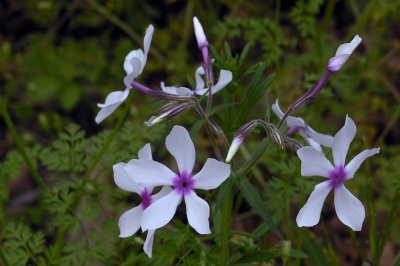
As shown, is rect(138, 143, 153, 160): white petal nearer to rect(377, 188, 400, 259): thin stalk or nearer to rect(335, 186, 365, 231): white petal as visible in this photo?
rect(335, 186, 365, 231): white petal

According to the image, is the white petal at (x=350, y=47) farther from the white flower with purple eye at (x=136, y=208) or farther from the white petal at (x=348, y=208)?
the white flower with purple eye at (x=136, y=208)

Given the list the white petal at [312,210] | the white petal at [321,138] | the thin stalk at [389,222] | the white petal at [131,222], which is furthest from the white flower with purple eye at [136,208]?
the thin stalk at [389,222]

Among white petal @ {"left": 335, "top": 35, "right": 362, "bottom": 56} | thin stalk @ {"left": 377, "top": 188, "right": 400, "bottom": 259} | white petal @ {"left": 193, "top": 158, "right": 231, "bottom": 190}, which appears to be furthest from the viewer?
thin stalk @ {"left": 377, "top": 188, "right": 400, "bottom": 259}

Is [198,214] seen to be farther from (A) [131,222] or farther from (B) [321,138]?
(B) [321,138]

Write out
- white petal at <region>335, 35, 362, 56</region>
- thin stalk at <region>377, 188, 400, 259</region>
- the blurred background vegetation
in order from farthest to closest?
the blurred background vegetation → thin stalk at <region>377, 188, 400, 259</region> → white petal at <region>335, 35, 362, 56</region>

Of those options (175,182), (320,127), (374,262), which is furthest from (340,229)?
(175,182)

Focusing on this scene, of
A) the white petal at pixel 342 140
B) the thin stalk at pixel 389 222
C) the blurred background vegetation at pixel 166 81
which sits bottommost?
the blurred background vegetation at pixel 166 81

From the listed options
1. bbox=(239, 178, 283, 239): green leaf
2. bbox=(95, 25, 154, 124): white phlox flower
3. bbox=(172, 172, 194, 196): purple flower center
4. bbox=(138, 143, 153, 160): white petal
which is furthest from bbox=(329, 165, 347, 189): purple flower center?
bbox=(95, 25, 154, 124): white phlox flower
